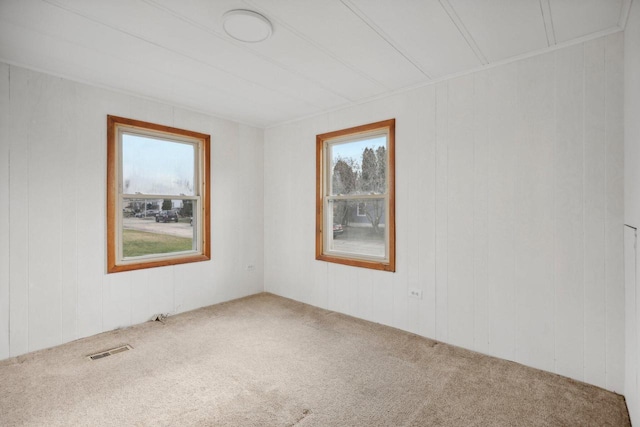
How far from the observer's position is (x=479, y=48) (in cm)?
244

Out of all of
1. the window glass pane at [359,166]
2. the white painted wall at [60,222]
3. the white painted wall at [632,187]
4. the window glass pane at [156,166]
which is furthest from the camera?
the window glass pane at [359,166]

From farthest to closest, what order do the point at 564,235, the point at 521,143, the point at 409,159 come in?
the point at 409,159 → the point at 521,143 → the point at 564,235

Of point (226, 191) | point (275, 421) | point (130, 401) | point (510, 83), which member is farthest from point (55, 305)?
point (510, 83)

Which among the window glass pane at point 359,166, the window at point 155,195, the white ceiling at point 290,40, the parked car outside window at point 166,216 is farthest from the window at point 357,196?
the parked car outside window at point 166,216

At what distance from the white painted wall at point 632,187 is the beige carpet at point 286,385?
10.4 inches

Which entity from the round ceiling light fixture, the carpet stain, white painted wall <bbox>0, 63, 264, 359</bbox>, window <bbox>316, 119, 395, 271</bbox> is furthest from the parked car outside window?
the carpet stain

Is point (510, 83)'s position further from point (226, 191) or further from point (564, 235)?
point (226, 191)

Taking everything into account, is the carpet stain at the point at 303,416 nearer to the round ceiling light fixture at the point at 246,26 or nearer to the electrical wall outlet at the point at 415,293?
the electrical wall outlet at the point at 415,293

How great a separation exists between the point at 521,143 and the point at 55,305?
4235 mm

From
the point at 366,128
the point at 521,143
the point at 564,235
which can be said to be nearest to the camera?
the point at 564,235

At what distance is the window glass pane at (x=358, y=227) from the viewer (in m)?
3.60

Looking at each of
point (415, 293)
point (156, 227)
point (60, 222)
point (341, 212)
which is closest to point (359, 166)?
point (341, 212)

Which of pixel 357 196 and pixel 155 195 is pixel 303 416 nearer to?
pixel 357 196

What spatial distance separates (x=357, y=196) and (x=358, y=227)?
1.22ft
